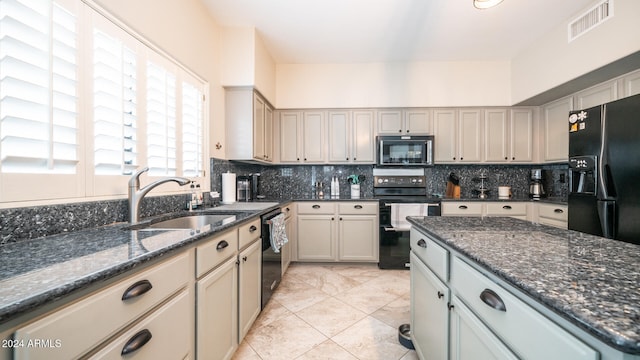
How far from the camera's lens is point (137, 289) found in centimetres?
82

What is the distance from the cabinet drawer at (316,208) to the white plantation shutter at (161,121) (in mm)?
1732

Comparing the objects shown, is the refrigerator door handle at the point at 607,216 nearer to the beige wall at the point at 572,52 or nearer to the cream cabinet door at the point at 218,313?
the beige wall at the point at 572,52

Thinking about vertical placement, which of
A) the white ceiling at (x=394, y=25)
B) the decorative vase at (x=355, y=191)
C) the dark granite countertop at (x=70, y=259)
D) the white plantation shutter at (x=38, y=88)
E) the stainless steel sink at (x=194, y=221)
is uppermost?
the white ceiling at (x=394, y=25)

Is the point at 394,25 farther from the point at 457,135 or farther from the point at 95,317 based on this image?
the point at 95,317

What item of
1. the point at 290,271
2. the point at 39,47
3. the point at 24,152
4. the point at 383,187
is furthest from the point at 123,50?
the point at 383,187

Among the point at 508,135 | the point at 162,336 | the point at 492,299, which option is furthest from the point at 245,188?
the point at 508,135

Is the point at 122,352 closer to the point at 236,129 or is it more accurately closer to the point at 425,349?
the point at 425,349

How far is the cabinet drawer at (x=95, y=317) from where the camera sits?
22.2 inches

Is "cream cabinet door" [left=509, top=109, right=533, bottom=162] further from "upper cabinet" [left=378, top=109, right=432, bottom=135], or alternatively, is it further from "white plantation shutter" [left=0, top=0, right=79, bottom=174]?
"white plantation shutter" [left=0, top=0, right=79, bottom=174]

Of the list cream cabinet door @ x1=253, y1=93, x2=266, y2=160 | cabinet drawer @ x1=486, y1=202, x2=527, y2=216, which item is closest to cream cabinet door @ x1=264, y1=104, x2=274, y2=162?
cream cabinet door @ x1=253, y1=93, x2=266, y2=160

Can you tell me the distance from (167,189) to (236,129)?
111 centimetres

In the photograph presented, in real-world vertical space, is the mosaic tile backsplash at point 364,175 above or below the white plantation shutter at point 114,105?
below

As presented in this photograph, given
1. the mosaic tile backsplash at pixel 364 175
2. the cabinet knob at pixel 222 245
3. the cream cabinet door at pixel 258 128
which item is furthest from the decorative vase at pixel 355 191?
the cabinet knob at pixel 222 245

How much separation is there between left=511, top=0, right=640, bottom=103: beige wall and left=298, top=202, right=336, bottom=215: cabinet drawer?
2.91 metres
